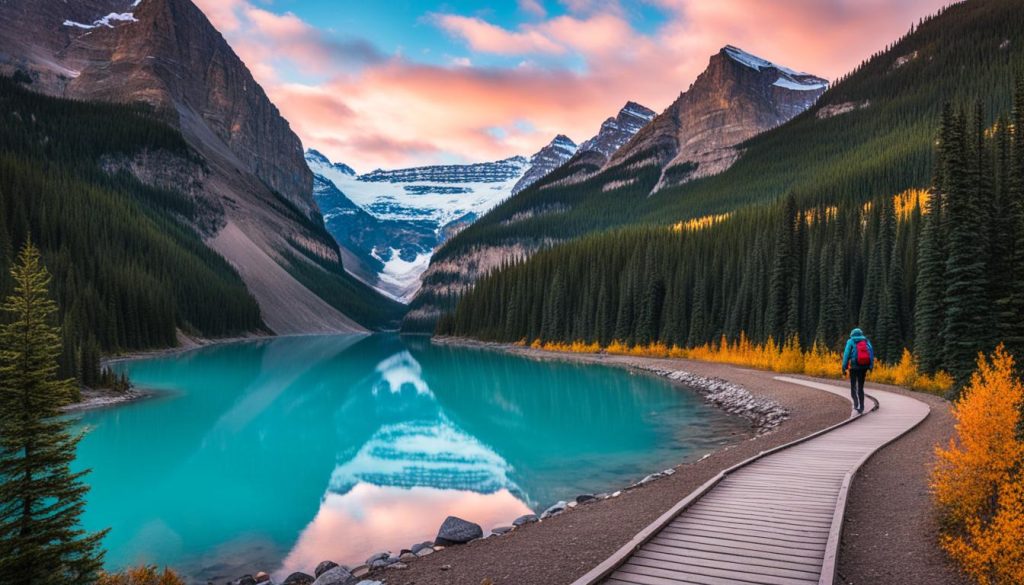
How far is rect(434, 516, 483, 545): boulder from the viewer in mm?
14414

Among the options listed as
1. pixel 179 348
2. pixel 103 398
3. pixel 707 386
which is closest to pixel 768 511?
pixel 707 386

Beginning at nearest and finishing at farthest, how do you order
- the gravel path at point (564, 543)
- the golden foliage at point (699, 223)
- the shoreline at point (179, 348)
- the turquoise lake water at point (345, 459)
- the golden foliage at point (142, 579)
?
1. the gravel path at point (564, 543)
2. the golden foliage at point (142, 579)
3. the turquoise lake water at point (345, 459)
4. the shoreline at point (179, 348)
5. the golden foliage at point (699, 223)

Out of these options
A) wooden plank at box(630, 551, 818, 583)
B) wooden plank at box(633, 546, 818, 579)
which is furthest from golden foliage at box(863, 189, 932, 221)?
wooden plank at box(630, 551, 818, 583)

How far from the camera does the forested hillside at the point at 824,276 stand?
86.7 ft

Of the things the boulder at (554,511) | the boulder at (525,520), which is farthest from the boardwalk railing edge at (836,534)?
the boulder at (525,520)

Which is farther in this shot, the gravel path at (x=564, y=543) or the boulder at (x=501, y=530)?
the boulder at (x=501, y=530)

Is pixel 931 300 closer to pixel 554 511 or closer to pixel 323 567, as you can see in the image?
pixel 554 511

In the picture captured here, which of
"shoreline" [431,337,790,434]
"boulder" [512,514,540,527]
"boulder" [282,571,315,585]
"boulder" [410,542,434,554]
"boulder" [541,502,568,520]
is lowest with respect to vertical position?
"boulder" [282,571,315,585]

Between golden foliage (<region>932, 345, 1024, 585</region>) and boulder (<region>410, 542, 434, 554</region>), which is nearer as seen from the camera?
golden foliage (<region>932, 345, 1024, 585</region>)

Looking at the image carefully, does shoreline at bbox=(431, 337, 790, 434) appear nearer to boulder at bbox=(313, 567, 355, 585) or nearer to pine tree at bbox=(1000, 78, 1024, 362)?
pine tree at bbox=(1000, 78, 1024, 362)

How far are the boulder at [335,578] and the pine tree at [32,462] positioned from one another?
373 cm

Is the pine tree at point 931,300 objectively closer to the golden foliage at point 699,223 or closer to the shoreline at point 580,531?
the shoreline at point 580,531

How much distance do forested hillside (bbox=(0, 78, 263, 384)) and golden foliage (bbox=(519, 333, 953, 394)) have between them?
160 feet

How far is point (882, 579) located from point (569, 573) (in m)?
4.29
